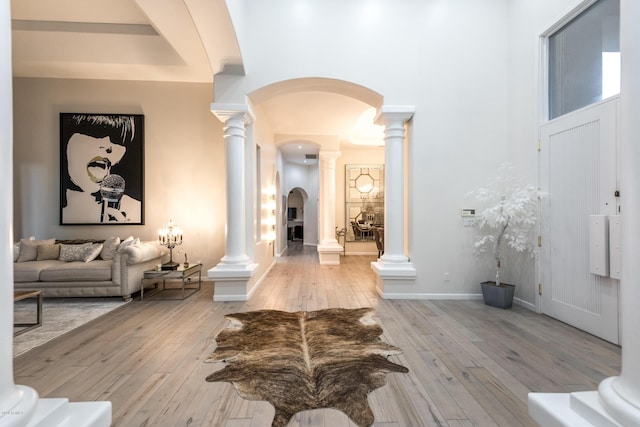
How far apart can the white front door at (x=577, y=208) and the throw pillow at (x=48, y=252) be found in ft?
22.1

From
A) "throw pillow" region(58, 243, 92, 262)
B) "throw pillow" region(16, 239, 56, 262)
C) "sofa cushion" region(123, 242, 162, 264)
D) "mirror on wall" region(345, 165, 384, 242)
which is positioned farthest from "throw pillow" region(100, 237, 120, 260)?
"mirror on wall" region(345, 165, 384, 242)

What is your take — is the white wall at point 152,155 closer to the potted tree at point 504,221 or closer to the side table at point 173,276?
the side table at point 173,276

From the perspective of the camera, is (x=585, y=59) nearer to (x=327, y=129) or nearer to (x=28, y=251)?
(x=327, y=129)

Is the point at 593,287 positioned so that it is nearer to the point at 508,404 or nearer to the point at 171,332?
the point at 508,404

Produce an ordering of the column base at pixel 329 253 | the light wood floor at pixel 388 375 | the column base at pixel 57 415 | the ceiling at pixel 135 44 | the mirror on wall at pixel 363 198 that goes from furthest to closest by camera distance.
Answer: the mirror on wall at pixel 363 198, the column base at pixel 329 253, the ceiling at pixel 135 44, the light wood floor at pixel 388 375, the column base at pixel 57 415

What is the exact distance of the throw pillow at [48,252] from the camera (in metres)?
4.70

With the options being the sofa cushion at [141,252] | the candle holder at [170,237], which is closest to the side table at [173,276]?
the candle holder at [170,237]

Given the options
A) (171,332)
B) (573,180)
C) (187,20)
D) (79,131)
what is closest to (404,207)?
(573,180)

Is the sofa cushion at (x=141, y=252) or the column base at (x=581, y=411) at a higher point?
the sofa cushion at (x=141, y=252)

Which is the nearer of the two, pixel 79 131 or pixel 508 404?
pixel 508 404

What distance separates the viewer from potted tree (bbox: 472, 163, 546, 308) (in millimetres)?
3729

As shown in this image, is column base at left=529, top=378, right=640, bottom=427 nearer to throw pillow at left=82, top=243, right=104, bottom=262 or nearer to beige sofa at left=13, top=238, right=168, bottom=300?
beige sofa at left=13, top=238, right=168, bottom=300

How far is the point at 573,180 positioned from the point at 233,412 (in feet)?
12.5

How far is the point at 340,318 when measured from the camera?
3510 millimetres
